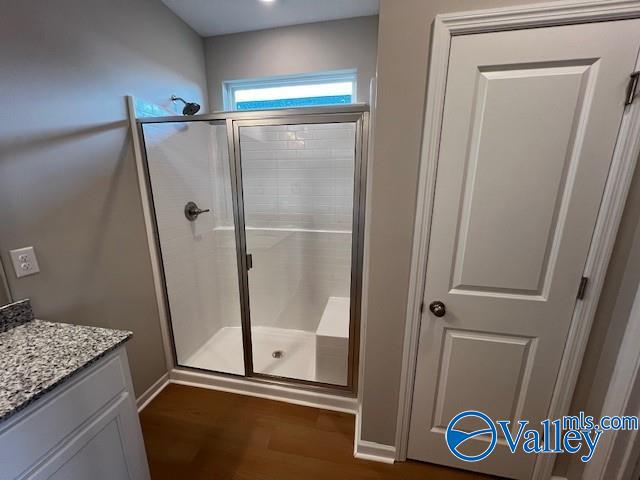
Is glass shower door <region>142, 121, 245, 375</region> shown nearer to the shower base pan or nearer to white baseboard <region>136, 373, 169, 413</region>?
the shower base pan

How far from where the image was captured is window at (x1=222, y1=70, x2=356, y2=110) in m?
2.40

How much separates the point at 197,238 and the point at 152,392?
1192mm

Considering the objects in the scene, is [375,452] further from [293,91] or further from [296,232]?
[293,91]

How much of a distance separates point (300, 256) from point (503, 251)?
169 centimetres

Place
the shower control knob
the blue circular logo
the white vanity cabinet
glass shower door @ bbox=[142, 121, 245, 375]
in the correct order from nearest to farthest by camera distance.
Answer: the white vanity cabinet < the blue circular logo < glass shower door @ bbox=[142, 121, 245, 375] < the shower control knob

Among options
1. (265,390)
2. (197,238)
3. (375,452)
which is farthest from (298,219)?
(375,452)

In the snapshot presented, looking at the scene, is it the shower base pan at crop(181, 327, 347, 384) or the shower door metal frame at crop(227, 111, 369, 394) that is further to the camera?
the shower base pan at crop(181, 327, 347, 384)

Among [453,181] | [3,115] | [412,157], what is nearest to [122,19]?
[3,115]

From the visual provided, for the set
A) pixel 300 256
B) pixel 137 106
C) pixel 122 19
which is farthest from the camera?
pixel 300 256

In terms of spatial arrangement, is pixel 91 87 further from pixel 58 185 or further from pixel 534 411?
pixel 534 411

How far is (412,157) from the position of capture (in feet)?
3.60

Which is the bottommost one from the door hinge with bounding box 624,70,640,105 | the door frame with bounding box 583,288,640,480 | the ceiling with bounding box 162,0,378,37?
the door frame with bounding box 583,288,640,480

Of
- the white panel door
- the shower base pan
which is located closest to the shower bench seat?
the shower base pan

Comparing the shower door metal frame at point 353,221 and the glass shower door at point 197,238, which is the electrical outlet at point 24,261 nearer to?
the glass shower door at point 197,238
